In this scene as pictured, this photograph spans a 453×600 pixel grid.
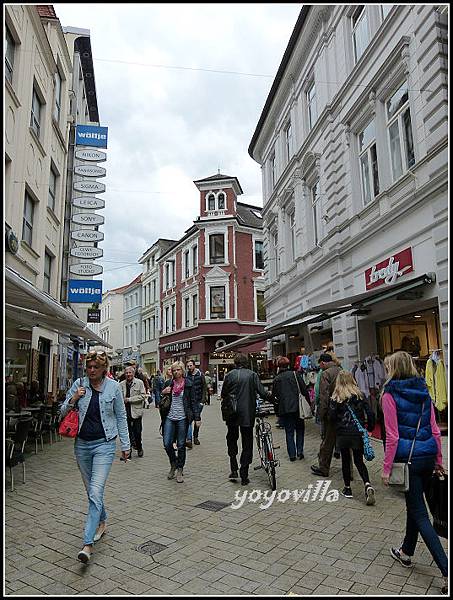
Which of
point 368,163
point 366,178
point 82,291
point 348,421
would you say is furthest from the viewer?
point 82,291

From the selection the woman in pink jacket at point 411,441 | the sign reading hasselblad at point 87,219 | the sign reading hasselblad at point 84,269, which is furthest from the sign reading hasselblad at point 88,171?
the woman in pink jacket at point 411,441

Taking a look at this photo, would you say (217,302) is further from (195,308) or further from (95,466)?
(95,466)

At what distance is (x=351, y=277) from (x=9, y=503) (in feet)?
33.2

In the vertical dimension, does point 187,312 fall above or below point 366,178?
below

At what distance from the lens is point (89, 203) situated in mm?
18531

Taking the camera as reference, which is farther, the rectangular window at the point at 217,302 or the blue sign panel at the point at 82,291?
the rectangular window at the point at 217,302

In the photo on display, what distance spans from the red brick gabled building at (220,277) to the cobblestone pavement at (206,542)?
25.9 metres

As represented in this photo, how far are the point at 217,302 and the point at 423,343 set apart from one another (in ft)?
79.0

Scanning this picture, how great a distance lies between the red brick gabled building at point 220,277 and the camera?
33.5 metres

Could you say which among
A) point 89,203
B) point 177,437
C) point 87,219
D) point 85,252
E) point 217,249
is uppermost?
point 217,249

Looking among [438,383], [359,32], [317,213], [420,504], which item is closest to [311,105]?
[359,32]

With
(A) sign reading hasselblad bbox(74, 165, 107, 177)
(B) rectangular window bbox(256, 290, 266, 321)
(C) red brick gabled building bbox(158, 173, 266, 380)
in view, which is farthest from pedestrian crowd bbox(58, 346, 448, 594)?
(B) rectangular window bbox(256, 290, 266, 321)

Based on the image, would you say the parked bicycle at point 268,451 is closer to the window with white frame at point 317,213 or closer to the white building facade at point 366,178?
the white building facade at point 366,178

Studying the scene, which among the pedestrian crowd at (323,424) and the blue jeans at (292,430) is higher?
the pedestrian crowd at (323,424)
